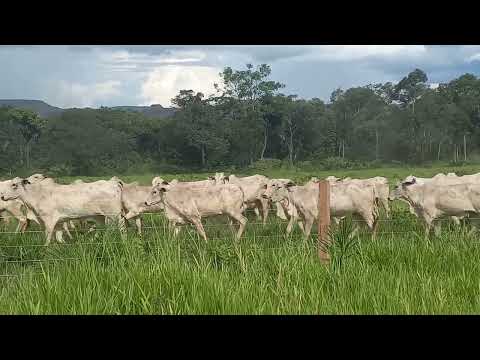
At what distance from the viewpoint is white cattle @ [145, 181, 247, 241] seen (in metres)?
14.3

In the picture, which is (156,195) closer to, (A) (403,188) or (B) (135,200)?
(B) (135,200)

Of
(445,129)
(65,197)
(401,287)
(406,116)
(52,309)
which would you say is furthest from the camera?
(406,116)

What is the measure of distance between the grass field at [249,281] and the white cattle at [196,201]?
5.88m

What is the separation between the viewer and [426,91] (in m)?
54.3

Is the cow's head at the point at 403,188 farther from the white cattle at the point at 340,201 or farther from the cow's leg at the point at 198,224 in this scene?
the cow's leg at the point at 198,224

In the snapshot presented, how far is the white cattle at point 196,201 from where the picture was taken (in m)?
14.3

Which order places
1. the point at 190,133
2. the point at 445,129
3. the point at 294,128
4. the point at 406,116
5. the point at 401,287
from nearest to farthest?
the point at 401,287, the point at 190,133, the point at 294,128, the point at 445,129, the point at 406,116

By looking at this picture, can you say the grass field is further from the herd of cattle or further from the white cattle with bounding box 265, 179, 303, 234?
the white cattle with bounding box 265, 179, 303, 234

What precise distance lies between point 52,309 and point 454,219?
38.4 ft

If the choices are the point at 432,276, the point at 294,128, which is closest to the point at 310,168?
the point at 294,128

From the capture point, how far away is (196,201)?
47.5ft

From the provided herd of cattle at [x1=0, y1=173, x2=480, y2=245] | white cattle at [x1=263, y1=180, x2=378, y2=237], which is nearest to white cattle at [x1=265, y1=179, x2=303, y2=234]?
herd of cattle at [x1=0, y1=173, x2=480, y2=245]

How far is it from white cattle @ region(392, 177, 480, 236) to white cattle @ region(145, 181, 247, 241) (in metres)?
4.28

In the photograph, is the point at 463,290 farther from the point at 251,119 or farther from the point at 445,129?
the point at 445,129
